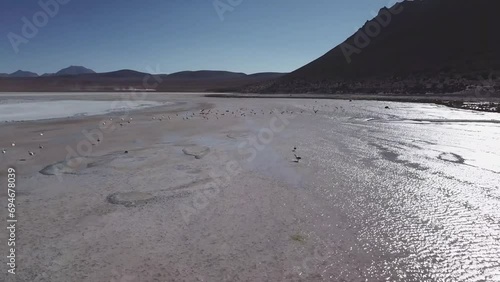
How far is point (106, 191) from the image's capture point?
240 inches

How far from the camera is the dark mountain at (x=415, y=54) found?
45656 mm

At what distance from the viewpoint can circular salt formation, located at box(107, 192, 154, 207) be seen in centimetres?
557

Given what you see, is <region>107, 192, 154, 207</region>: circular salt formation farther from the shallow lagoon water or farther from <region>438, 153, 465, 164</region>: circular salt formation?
the shallow lagoon water

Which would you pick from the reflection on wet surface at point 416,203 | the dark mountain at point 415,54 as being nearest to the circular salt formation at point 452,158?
the reflection on wet surface at point 416,203

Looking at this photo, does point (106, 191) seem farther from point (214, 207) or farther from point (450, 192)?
point (450, 192)

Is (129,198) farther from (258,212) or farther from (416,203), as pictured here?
(416,203)

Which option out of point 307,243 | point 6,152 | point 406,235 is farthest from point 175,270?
point 6,152

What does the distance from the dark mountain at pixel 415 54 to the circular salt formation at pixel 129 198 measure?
35.7 meters

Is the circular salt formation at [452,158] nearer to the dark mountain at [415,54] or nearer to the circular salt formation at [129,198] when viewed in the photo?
the circular salt formation at [129,198]

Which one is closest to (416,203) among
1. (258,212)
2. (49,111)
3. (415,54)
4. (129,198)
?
(258,212)

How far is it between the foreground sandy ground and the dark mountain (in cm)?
3238

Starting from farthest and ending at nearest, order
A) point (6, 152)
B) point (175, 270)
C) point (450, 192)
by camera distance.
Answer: point (6, 152) < point (450, 192) < point (175, 270)

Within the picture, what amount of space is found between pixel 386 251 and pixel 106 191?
4280mm

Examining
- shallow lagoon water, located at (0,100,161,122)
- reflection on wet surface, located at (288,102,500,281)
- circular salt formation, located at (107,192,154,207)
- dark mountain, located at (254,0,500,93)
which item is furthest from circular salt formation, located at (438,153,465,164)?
dark mountain, located at (254,0,500,93)
